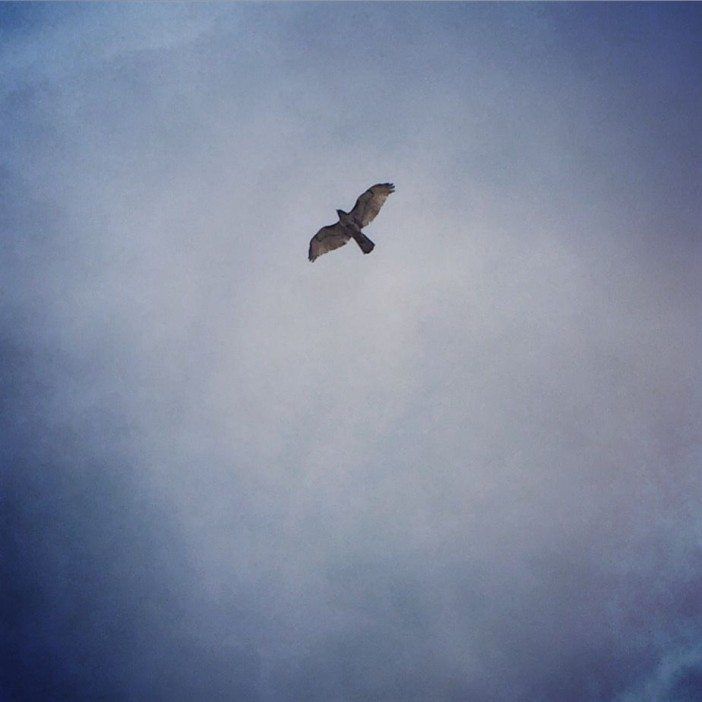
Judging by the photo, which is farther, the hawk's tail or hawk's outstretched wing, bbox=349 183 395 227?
the hawk's tail

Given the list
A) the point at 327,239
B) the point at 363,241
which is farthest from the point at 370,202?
the point at 327,239

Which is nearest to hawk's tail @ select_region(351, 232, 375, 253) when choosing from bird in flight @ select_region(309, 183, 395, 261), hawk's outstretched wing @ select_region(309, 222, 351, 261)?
bird in flight @ select_region(309, 183, 395, 261)

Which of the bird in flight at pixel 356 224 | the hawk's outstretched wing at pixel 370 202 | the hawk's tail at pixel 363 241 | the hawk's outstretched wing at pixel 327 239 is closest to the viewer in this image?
the hawk's outstretched wing at pixel 370 202

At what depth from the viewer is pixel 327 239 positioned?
55.3ft

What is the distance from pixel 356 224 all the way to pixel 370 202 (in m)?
0.85

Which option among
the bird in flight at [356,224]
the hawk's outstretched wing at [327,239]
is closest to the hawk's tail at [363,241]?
the bird in flight at [356,224]

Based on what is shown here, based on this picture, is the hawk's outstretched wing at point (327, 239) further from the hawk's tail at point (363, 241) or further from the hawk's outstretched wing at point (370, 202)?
the hawk's outstretched wing at point (370, 202)

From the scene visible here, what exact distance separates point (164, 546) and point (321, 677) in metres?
21.2

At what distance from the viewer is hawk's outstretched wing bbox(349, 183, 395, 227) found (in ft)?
52.0

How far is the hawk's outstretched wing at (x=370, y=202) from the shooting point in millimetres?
15854

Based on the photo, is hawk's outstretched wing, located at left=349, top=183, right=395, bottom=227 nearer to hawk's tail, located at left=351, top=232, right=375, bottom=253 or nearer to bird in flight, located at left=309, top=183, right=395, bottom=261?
bird in flight, located at left=309, top=183, right=395, bottom=261

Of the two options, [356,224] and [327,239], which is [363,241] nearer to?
[356,224]

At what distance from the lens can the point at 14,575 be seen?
44.8 m

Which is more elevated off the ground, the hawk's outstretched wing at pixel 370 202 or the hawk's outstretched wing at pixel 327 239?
the hawk's outstretched wing at pixel 327 239
